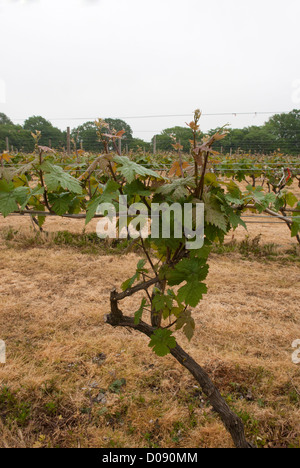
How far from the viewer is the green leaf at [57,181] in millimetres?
1115

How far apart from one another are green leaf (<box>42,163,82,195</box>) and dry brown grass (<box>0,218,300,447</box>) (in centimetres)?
159

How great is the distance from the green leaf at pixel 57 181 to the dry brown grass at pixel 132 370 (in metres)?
1.59

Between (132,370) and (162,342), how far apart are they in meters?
1.14

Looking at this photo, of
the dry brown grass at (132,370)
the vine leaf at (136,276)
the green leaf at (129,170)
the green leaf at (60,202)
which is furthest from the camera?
the dry brown grass at (132,370)

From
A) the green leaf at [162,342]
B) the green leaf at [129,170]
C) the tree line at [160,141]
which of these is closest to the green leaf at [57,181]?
Result: the green leaf at [129,170]

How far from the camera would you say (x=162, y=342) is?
149cm

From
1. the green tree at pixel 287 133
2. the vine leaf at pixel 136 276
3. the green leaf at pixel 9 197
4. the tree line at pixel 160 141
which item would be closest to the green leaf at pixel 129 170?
the green leaf at pixel 9 197

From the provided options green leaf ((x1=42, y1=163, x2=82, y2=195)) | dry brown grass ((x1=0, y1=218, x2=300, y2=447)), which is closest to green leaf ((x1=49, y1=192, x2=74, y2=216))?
green leaf ((x1=42, y1=163, x2=82, y2=195))

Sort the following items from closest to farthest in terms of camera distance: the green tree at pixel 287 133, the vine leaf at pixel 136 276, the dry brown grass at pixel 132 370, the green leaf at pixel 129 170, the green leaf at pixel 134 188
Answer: the green leaf at pixel 129 170
the green leaf at pixel 134 188
the vine leaf at pixel 136 276
the dry brown grass at pixel 132 370
the green tree at pixel 287 133

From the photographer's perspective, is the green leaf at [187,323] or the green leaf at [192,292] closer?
the green leaf at [192,292]

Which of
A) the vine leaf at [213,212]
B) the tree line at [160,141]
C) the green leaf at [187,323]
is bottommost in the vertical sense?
the green leaf at [187,323]

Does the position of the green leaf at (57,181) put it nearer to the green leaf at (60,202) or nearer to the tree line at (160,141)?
the green leaf at (60,202)

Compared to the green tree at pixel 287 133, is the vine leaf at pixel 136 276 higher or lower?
lower
